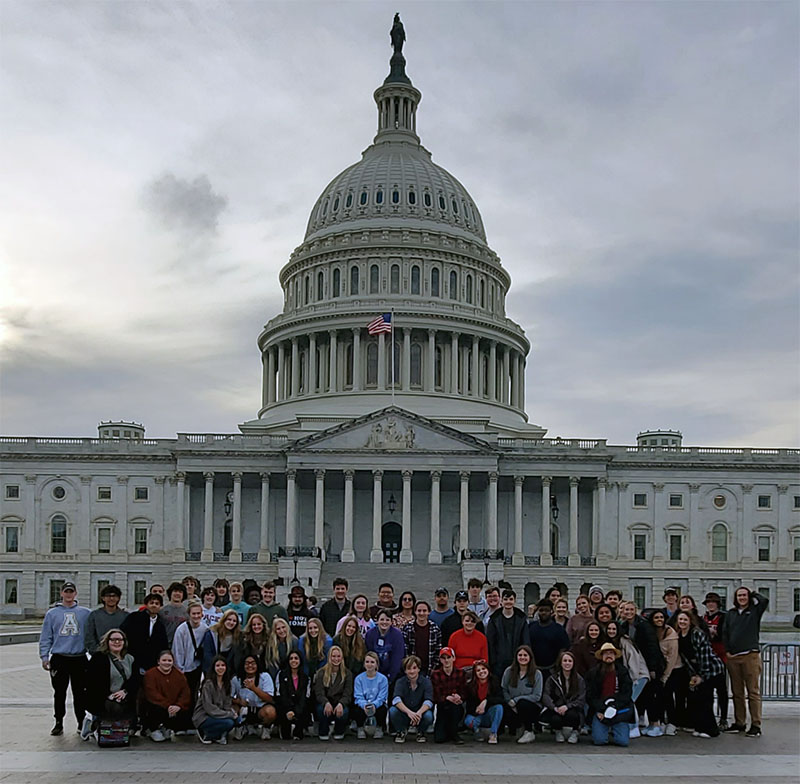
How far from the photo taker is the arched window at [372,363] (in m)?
90.9

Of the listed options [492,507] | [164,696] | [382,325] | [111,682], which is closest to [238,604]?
[164,696]

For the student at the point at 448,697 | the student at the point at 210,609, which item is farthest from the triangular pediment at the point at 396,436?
the student at the point at 448,697

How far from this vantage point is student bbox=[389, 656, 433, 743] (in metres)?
18.8

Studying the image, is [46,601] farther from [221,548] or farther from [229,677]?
[229,677]

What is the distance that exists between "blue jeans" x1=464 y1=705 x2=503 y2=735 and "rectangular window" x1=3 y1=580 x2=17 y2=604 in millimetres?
63679

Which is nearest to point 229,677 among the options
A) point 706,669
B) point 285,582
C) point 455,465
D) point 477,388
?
point 706,669

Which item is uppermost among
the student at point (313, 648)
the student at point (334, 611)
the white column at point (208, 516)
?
the white column at point (208, 516)

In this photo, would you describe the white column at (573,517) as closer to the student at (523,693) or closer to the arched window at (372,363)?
the arched window at (372,363)

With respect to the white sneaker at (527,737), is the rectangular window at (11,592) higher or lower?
lower

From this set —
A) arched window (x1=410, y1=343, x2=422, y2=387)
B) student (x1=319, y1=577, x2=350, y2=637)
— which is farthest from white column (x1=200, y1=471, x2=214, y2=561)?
student (x1=319, y1=577, x2=350, y2=637)

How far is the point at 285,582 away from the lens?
67000 millimetres

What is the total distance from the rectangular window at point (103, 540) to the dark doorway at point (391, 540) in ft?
62.6

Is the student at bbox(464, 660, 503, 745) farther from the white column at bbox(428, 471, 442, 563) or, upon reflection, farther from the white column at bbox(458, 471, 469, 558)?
the white column at bbox(458, 471, 469, 558)

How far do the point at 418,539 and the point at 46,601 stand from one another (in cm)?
2599
